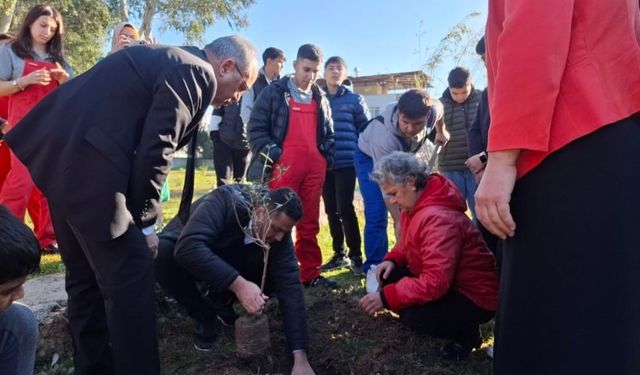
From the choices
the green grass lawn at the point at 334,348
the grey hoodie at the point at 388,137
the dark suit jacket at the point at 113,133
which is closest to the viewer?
the dark suit jacket at the point at 113,133

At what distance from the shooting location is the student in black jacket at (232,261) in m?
2.68

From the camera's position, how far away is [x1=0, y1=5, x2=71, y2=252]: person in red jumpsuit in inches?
154

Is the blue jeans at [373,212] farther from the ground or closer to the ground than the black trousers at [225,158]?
closer to the ground

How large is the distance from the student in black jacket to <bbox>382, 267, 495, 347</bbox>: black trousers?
64 centimetres

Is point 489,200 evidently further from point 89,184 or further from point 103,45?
point 103,45

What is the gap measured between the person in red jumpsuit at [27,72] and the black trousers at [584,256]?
3.69 meters

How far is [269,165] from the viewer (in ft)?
13.1

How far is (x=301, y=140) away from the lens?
415cm

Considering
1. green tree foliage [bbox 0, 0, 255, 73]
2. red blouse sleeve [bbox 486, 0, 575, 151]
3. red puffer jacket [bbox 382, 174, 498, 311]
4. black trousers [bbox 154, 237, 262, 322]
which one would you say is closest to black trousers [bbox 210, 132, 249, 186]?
black trousers [bbox 154, 237, 262, 322]

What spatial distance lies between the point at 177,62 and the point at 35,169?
719 mm

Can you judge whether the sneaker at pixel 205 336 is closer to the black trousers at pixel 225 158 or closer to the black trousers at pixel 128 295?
the black trousers at pixel 128 295

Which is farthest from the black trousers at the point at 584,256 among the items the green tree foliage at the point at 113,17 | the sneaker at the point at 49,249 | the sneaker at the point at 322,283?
the green tree foliage at the point at 113,17

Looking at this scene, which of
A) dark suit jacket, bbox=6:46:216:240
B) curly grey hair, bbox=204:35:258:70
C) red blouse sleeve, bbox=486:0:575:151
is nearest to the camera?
red blouse sleeve, bbox=486:0:575:151

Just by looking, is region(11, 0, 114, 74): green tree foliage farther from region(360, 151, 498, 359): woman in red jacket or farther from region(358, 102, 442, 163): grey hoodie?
region(360, 151, 498, 359): woman in red jacket
